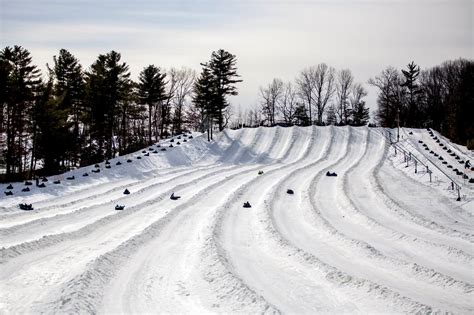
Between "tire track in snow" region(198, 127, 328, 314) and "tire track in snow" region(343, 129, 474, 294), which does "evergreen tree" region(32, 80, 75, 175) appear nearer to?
"tire track in snow" region(198, 127, 328, 314)

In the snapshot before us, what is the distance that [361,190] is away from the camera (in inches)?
920

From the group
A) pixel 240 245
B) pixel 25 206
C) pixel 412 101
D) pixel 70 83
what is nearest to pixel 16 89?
pixel 70 83

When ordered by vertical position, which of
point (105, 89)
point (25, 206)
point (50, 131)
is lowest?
point (25, 206)

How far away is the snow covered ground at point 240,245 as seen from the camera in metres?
9.03

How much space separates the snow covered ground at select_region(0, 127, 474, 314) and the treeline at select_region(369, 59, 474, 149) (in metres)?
19.6

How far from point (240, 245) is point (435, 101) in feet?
228

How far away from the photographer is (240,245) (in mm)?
13516

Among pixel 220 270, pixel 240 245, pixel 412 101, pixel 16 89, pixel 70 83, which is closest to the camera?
pixel 220 270

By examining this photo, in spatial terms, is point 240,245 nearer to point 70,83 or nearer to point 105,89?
point 105,89

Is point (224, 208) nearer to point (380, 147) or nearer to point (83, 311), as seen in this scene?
point (83, 311)

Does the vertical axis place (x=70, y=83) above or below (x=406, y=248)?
above

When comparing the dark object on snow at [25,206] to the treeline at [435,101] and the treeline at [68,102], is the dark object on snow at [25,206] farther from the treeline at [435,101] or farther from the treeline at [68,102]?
the treeline at [435,101]

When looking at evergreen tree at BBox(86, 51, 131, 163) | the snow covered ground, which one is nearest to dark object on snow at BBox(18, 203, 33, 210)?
the snow covered ground

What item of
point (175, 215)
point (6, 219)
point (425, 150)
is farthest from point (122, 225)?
point (425, 150)
